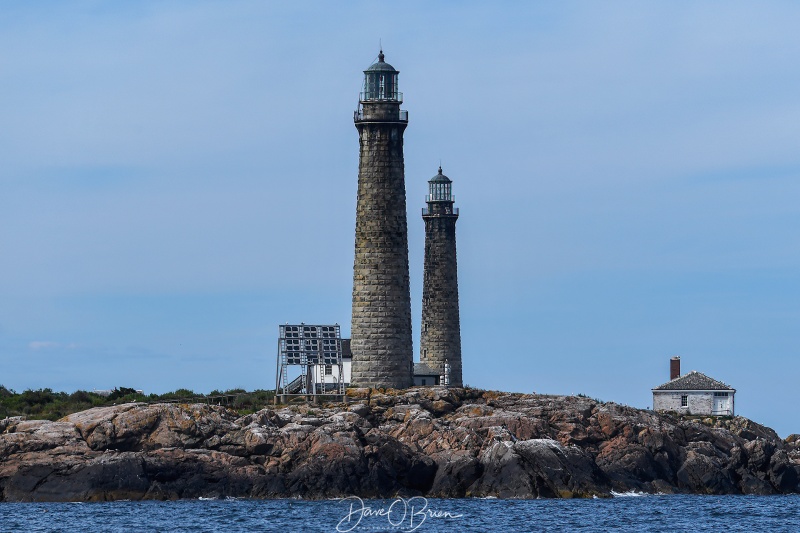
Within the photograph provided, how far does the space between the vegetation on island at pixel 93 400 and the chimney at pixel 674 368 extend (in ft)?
101

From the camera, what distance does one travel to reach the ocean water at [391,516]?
186 feet

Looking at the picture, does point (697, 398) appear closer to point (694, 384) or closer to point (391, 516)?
point (694, 384)

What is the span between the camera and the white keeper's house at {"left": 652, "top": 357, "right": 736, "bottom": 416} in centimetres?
9594

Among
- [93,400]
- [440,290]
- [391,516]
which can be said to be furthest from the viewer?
[440,290]

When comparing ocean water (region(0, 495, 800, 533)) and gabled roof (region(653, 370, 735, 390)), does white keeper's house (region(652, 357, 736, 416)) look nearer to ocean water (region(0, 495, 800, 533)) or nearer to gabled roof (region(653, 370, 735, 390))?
gabled roof (region(653, 370, 735, 390))

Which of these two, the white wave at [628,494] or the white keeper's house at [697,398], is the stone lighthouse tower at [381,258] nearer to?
the white wave at [628,494]

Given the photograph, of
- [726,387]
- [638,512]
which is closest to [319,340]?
[638,512]

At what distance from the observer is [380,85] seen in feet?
256

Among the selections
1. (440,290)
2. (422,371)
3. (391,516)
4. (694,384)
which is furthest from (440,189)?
(391,516)

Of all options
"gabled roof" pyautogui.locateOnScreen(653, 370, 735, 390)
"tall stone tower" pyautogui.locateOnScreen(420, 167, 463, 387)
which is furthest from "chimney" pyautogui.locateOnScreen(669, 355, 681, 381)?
"tall stone tower" pyautogui.locateOnScreen(420, 167, 463, 387)

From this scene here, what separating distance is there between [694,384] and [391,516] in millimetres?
39843

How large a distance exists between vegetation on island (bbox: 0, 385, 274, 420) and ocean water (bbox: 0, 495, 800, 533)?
→ 919 cm

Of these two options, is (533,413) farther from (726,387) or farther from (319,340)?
(726,387)

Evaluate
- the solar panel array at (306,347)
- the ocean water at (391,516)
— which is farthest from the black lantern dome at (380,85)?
the ocean water at (391,516)
